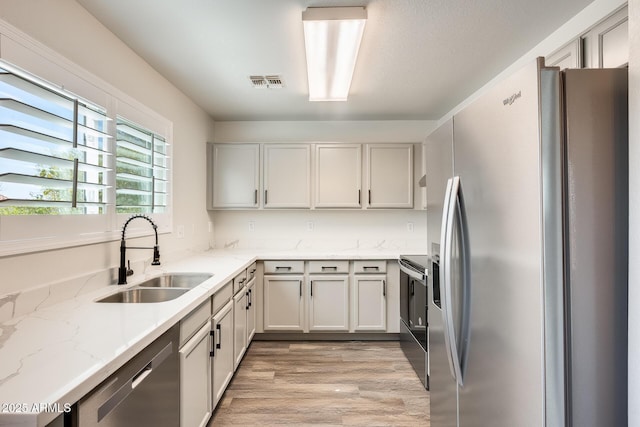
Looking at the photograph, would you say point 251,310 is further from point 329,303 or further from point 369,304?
point 369,304

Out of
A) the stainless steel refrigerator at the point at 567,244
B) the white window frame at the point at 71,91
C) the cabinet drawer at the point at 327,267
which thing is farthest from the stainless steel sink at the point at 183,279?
the stainless steel refrigerator at the point at 567,244

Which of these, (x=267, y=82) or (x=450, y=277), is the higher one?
(x=267, y=82)

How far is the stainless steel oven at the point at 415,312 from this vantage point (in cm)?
235

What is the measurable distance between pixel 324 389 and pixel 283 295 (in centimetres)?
103

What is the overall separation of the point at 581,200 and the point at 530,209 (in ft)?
0.40

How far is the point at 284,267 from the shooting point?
312 cm

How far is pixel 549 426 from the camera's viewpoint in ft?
2.64

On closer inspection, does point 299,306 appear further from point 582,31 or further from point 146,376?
point 582,31

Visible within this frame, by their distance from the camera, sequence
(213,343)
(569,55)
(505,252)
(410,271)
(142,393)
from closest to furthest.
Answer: (505,252) → (142,393) → (569,55) → (213,343) → (410,271)

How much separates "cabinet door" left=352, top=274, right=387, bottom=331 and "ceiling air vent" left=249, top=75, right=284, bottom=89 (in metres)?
1.97

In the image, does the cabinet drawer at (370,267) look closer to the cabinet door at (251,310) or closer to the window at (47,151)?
the cabinet door at (251,310)

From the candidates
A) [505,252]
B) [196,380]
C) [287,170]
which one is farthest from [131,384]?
[287,170]

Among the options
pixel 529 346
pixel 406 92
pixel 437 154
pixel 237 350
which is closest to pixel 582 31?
pixel 437 154

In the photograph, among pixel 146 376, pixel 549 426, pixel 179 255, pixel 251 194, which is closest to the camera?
pixel 549 426
